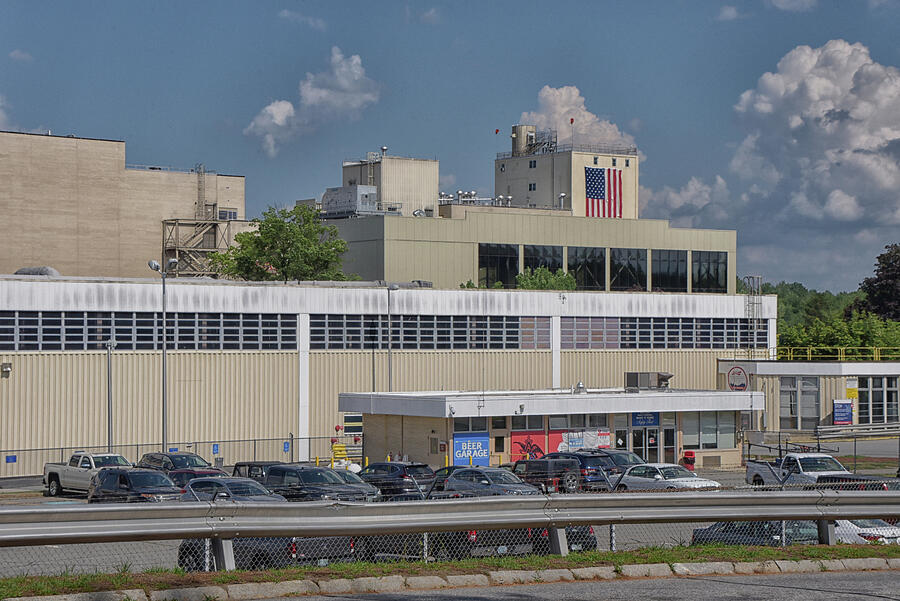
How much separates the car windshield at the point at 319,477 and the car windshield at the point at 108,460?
43.7 feet

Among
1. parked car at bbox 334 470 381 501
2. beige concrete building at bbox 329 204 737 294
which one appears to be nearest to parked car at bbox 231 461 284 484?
parked car at bbox 334 470 381 501

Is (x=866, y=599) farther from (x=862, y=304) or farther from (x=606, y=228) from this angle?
(x=862, y=304)

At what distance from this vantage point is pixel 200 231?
9862cm

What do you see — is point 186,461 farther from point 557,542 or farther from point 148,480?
point 557,542

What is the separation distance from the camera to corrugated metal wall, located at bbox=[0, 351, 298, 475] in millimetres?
48219

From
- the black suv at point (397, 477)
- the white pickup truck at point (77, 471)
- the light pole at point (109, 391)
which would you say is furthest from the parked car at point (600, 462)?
the light pole at point (109, 391)

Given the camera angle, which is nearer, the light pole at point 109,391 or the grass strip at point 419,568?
the grass strip at point 419,568

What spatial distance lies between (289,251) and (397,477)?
2087 inches

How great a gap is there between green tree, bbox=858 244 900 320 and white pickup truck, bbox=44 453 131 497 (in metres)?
90.9

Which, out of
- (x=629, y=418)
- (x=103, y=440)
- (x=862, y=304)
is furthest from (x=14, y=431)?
(x=862, y=304)

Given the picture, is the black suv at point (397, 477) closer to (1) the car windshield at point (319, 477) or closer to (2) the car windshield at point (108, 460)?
(1) the car windshield at point (319, 477)

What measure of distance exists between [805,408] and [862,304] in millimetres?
59419

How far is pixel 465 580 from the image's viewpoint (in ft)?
45.3

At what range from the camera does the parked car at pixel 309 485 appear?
27.6 m
